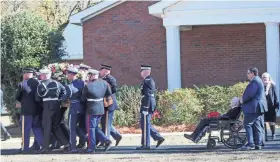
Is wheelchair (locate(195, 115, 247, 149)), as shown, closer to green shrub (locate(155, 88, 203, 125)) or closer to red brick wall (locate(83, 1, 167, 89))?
green shrub (locate(155, 88, 203, 125))

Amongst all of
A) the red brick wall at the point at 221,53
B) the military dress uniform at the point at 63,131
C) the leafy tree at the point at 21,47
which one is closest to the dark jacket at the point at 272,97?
the military dress uniform at the point at 63,131

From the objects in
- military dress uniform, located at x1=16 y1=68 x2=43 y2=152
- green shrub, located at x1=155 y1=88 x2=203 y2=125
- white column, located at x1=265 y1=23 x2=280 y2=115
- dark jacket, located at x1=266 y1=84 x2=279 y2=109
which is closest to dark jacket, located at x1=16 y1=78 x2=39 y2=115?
military dress uniform, located at x1=16 y1=68 x2=43 y2=152

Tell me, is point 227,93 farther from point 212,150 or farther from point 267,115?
point 212,150

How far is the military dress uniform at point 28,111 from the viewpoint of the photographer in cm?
1529

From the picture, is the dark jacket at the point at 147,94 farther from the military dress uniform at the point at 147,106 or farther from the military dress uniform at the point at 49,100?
the military dress uniform at the point at 49,100

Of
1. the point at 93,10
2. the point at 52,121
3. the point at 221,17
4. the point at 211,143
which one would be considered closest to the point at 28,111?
the point at 52,121

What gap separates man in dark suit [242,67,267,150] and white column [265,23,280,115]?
698 cm

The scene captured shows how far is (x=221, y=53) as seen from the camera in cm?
2323

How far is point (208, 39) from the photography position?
2333cm

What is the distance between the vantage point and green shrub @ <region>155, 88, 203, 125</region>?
19828mm

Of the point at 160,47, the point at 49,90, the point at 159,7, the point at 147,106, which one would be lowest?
the point at 147,106

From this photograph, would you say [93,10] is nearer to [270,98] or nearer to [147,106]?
[147,106]

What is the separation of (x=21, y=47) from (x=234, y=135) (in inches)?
443

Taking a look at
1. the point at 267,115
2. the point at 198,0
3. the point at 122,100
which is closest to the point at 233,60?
the point at 198,0
